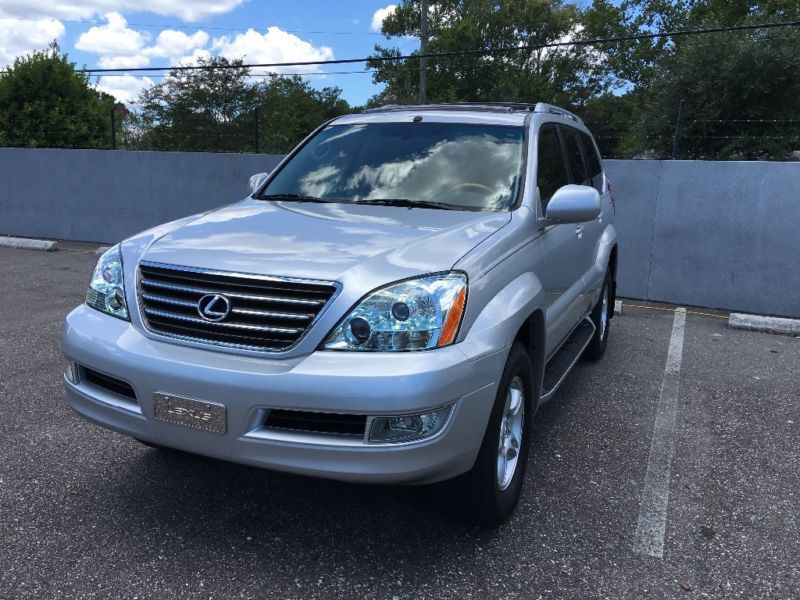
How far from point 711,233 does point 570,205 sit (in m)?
5.44

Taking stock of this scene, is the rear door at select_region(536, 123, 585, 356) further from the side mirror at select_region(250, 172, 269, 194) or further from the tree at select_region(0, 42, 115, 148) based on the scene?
the tree at select_region(0, 42, 115, 148)

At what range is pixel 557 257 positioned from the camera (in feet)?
12.2

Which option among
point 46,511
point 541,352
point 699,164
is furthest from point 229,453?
point 699,164

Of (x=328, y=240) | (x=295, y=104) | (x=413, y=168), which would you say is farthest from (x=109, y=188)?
(x=295, y=104)

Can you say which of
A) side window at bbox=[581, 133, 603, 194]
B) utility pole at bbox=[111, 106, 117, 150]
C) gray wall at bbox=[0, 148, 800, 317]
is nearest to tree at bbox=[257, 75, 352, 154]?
utility pole at bbox=[111, 106, 117, 150]

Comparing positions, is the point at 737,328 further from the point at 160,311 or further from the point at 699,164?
the point at 160,311

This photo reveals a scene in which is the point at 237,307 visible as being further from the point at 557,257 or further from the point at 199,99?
the point at 199,99

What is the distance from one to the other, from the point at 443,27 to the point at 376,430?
46.2m

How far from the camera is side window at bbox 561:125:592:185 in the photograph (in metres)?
4.61

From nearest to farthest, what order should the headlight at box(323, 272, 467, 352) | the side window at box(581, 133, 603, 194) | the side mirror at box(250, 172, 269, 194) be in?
the headlight at box(323, 272, 467, 352) < the side mirror at box(250, 172, 269, 194) < the side window at box(581, 133, 603, 194)

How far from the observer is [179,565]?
270cm

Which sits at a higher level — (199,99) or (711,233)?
(199,99)

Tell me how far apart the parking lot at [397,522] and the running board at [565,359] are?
1.38ft

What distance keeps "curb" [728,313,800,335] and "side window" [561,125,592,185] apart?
318cm
